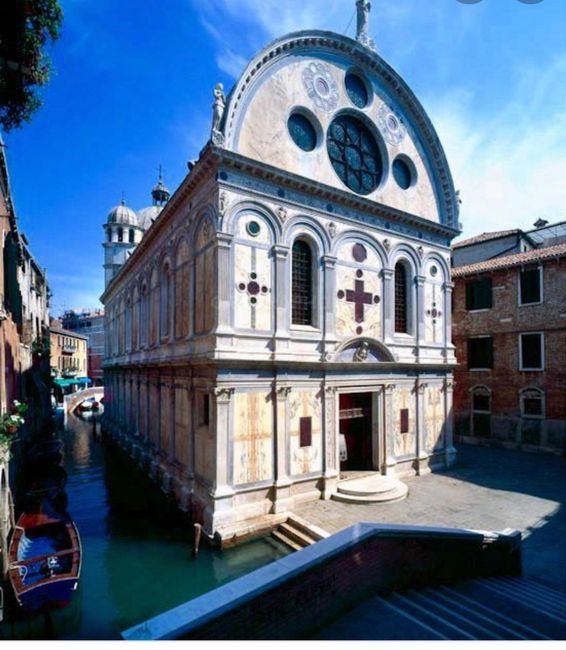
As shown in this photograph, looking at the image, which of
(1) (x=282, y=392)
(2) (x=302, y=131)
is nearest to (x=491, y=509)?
(1) (x=282, y=392)

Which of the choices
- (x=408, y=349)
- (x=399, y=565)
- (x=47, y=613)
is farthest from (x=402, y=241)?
(x=47, y=613)

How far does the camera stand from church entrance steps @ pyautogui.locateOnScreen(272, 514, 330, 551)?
1003 centimetres

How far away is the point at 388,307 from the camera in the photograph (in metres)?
14.8

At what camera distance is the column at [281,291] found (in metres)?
11.9

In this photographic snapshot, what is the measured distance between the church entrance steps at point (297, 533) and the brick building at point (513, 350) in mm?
14284

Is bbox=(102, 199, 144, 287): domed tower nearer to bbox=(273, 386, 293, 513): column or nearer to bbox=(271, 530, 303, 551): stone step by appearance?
bbox=(273, 386, 293, 513): column

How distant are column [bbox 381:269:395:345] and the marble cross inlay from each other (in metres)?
0.79

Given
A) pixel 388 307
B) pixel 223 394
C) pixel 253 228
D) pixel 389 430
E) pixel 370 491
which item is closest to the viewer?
pixel 223 394

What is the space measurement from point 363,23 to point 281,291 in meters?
11.7

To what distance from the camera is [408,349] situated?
1551 centimetres

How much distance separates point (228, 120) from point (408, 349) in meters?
10.4

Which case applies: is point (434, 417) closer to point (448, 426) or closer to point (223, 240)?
point (448, 426)

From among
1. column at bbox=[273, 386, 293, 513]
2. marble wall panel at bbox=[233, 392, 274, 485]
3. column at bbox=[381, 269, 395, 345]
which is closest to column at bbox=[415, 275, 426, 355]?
column at bbox=[381, 269, 395, 345]

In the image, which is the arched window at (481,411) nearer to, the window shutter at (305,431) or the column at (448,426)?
the column at (448,426)
